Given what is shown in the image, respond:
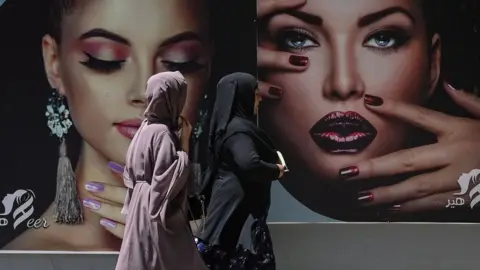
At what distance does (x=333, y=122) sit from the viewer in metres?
7.10

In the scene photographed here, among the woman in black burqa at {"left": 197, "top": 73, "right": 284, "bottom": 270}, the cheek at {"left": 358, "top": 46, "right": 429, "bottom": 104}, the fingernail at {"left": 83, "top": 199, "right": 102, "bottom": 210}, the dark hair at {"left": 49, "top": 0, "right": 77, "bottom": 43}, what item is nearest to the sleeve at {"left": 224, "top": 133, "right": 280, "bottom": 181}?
the woman in black burqa at {"left": 197, "top": 73, "right": 284, "bottom": 270}

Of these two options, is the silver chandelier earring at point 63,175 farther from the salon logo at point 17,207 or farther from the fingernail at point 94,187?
the salon logo at point 17,207

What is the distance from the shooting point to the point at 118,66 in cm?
712

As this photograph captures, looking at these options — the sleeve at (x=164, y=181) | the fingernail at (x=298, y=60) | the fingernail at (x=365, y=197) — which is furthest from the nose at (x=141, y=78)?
the sleeve at (x=164, y=181)

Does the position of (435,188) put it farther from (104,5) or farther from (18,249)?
(18,249)

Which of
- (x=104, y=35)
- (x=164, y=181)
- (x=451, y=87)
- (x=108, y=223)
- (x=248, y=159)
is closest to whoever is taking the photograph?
(x=164, y=181)

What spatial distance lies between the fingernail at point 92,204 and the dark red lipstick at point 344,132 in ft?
6.88

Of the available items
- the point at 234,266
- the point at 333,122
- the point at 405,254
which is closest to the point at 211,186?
the point at 234,266

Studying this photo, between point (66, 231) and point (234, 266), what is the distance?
3.29m

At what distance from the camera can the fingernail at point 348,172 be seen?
7090 millimetres

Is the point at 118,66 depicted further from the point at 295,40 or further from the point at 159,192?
the point at 159,192

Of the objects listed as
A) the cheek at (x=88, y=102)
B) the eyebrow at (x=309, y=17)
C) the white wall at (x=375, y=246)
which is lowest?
the white wall at (x=375, y=246)

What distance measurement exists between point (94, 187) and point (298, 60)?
2229 millimetres

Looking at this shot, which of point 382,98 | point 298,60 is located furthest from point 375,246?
point 298,60
